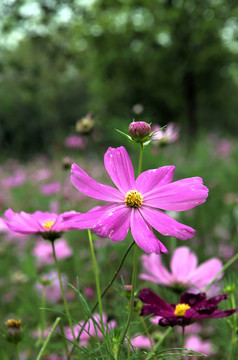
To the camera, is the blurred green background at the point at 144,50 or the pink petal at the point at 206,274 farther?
the blurred green background at the point at 144,50

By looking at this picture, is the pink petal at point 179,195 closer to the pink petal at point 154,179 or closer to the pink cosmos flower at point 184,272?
the pink petal at point 154,179

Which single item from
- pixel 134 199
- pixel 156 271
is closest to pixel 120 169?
pixel 134 199

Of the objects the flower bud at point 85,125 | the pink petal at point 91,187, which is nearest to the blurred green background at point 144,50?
the flower bud at point 85,125

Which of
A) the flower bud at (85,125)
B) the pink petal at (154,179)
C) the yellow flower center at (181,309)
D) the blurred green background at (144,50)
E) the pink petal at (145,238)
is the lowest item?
the yellow flower center at (181,309)

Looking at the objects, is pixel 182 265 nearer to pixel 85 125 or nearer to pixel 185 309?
pixel 185 309

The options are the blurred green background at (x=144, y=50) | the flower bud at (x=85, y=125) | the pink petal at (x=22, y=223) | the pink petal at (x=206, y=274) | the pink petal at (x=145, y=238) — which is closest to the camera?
the pink petal at (x=145, y=238)

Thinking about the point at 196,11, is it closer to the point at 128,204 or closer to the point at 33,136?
the point at 33,136

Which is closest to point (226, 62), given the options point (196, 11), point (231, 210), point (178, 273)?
point (196, 11)
